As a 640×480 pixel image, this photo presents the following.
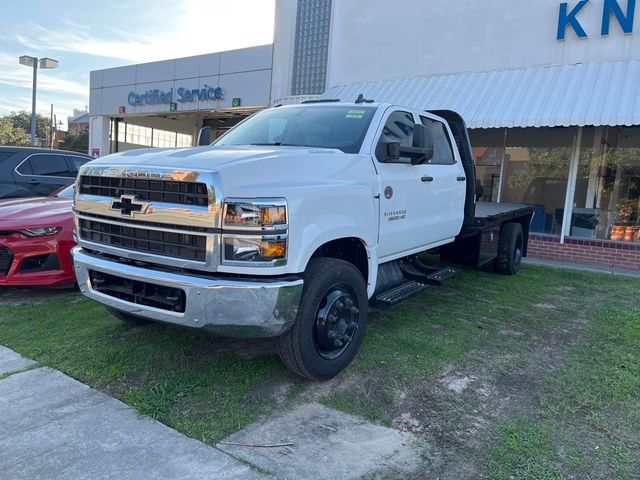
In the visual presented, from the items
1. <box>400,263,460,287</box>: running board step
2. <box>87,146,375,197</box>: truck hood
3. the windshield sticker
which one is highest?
the windshield sticker

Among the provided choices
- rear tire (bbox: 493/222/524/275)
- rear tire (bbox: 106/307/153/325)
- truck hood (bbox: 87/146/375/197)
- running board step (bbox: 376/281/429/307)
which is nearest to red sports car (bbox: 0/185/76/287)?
rear tire (bbox: 106/307/153/325)

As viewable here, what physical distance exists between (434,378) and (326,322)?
3.40 feet

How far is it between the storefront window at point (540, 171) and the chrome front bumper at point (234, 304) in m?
9.43

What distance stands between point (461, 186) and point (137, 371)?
407 cm

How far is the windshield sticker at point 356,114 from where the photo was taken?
4.51 meters

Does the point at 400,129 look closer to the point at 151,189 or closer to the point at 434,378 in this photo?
the point at 434,378

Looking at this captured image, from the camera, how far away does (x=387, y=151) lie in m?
4.26

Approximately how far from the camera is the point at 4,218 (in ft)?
18.7

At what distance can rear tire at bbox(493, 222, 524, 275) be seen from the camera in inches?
312

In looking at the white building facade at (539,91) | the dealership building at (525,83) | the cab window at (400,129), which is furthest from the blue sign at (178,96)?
the cab window at (400,129)

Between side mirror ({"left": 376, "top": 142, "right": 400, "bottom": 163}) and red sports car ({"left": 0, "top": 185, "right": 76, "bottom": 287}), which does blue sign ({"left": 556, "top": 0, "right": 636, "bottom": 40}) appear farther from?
red sports car ({"left": 0, "top": 185, "right": 76, "bottom": 287})

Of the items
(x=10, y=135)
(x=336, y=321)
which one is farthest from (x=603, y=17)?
(x=10, y=135)

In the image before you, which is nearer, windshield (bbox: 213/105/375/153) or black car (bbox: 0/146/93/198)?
windshield (bbox: 213/105/375/153)

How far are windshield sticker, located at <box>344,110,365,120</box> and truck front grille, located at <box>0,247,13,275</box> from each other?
13.1 feet
